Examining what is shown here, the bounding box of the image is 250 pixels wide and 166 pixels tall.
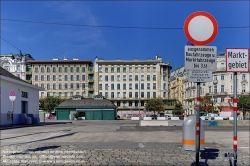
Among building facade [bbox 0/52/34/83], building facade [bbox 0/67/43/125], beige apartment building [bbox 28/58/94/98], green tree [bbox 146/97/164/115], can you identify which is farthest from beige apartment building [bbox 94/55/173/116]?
building facade [bbox 0/67/43/125]

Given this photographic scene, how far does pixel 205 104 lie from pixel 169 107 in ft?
78.0

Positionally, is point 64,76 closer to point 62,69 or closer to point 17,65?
point 62,69

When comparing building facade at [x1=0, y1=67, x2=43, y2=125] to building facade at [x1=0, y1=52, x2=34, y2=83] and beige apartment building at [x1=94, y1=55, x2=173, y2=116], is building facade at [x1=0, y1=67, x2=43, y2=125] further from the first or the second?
building facade at [x1=0, y1=52, x2=34, y2=83]

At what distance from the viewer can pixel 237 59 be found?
595 centimetres

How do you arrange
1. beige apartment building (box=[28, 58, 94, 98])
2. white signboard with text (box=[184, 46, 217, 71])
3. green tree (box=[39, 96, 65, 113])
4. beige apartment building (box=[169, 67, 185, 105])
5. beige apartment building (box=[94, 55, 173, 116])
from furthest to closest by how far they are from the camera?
beige apartment building (box=[169, 67, 185, 105]) < beige apartment building (box=[28, 58, 94, 98]) < beige apartment building (box=[94, 55, 173, 116]) < green tree (box=[39, 96, 65, 113]) < white signboard with text (box=[184, 46, 217, 71])

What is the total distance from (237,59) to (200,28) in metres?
1.21

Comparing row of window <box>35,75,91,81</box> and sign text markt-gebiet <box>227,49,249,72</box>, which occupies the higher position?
row of window <box>35,75,91,81</box>

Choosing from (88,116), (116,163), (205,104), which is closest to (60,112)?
(88,116)

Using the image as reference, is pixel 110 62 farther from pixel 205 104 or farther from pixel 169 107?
pixel 205 104

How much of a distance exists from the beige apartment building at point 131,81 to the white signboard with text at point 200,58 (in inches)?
3537

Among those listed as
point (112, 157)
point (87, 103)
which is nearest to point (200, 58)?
point (112, 157)

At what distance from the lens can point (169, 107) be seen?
9531cm

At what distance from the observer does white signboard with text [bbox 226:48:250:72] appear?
5.92 m

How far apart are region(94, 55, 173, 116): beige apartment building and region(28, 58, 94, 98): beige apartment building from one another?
3.08 m
